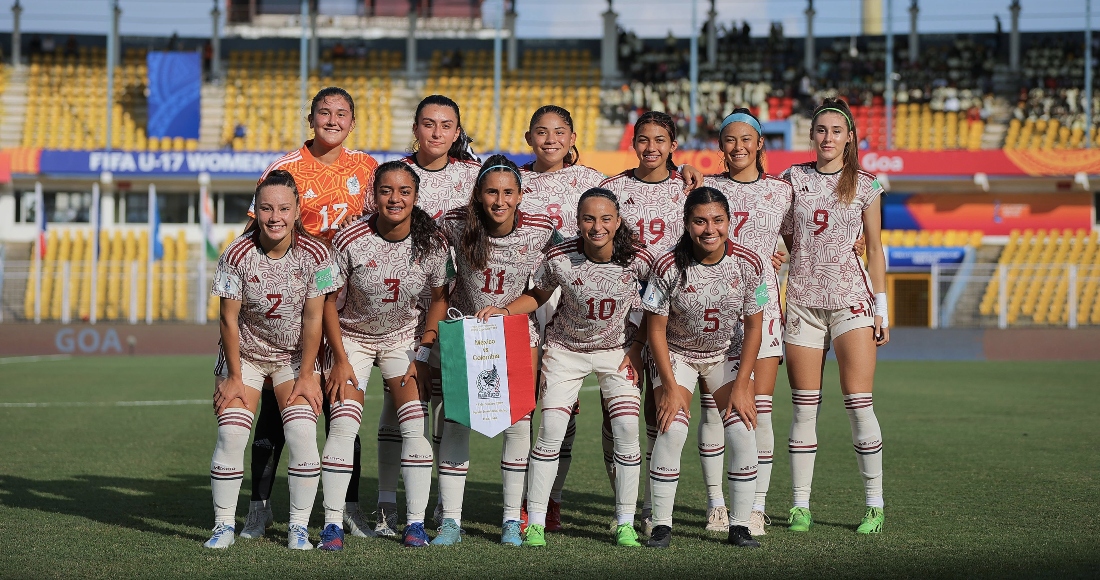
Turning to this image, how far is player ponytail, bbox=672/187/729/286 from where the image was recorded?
5285mm

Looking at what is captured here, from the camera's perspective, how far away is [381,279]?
541 cm

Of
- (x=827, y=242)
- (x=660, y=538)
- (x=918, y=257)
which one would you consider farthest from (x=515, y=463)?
(x=918, y=257)

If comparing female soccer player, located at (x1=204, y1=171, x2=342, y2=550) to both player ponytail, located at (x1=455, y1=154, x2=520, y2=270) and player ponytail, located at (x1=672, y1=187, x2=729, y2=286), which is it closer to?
player ponytail, located at (x1=455, y1=154, x2=520, y2=270)

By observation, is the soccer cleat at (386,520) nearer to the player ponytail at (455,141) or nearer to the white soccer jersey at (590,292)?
the white soccer jersey at (590,292)

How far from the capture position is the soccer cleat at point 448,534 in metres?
5.32

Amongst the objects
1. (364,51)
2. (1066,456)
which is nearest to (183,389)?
(1066,456)

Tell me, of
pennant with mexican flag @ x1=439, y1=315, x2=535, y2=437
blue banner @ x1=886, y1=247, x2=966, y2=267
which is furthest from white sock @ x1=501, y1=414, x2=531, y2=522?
blue banner @ x1=886, y1=247, x2=966, y2=267

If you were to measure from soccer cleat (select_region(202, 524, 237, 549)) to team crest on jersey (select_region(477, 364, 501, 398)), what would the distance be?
1293 mm

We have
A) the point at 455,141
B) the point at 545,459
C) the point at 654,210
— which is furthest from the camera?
the point at 455,141

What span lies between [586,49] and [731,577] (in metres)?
28.6

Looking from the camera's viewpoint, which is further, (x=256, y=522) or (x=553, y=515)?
(x=553, y=515)

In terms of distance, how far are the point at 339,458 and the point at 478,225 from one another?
1.26m

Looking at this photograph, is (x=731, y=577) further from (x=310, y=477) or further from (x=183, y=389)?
(x=183, y=389)

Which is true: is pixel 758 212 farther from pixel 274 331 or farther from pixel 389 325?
pixel 274 331
